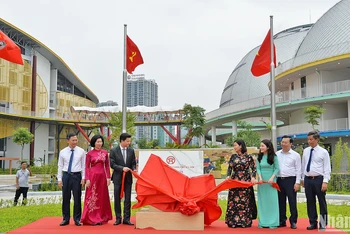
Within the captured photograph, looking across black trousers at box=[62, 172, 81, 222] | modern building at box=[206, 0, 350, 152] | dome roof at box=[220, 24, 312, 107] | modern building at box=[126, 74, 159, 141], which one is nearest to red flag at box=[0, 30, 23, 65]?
black trousers at box=[62, 172, 81, 222]

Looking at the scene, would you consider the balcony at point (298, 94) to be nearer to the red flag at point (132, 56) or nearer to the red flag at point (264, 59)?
the red flag at point (264, 59)

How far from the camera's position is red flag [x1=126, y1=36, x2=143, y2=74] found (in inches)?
537

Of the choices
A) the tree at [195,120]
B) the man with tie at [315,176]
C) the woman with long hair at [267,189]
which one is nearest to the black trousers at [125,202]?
the woman with long hair at [267,189]

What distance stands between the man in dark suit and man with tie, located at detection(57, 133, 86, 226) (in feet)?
1.93

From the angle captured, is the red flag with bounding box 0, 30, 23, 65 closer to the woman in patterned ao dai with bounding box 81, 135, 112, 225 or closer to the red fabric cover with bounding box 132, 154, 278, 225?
the woman in patterned ao dai with bounding box 81, 135, 112, 225

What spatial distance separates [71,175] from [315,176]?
4.22 meters

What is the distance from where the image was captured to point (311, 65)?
2475cm

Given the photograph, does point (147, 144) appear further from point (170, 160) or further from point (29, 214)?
point (170, 160)

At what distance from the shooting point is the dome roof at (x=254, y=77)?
125ft

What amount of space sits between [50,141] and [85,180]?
143 feet

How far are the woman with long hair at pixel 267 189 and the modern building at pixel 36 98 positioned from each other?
1398 inches

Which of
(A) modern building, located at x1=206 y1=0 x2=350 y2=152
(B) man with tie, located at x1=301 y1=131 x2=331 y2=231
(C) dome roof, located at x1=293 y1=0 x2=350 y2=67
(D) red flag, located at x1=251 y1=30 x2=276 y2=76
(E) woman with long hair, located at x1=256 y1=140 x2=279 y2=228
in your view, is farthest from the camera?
(C) dome roof, located at x1=293 y1=0 x2=350 y2=67

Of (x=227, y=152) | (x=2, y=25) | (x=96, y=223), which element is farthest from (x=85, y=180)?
(x=2, y=25)

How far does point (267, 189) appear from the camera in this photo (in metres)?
6.82
